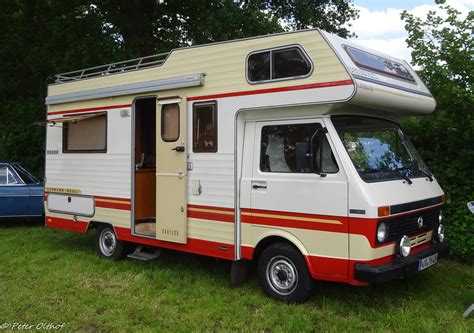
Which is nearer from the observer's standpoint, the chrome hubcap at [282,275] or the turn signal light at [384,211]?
the turn signal light at [384,211]

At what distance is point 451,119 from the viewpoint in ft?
23.6

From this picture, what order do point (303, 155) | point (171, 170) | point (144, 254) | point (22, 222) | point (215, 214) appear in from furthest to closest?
point (22, 222) → point (144, 254) → point (171, 170) → point (215, 214) → point (303, 155)

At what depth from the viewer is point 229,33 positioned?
12148mm

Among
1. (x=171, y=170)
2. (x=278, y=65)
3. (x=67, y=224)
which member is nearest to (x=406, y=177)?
(x=278, y=65)

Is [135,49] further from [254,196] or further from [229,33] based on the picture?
[254,196]

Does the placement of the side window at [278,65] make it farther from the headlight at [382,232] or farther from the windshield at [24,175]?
the windshield at [24,175]

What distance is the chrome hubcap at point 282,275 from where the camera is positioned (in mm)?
5590

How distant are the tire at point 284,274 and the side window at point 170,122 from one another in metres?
2.05

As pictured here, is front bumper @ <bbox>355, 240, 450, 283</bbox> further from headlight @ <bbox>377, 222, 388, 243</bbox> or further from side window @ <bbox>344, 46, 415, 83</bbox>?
side window @ <bbox>344, 46, 415, 83</bbox>

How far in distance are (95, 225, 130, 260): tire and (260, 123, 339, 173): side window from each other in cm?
299

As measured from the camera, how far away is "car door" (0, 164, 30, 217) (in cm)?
1060

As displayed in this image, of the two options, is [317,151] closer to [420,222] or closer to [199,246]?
[420,222]

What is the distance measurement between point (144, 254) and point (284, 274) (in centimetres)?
264

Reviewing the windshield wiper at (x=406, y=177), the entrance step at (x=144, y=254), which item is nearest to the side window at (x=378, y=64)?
the windshield wiper at (x=406, y=177)
